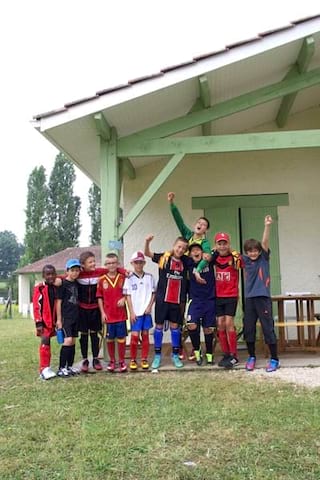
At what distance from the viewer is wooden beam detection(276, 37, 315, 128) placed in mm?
5492

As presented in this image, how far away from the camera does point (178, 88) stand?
18.5 feet

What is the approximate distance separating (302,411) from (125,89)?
3.61 m

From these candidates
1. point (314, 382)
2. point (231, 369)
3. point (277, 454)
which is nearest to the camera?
point (277, 454)

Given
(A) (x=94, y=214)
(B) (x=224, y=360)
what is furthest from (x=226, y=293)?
(A) (x=94, y=214)

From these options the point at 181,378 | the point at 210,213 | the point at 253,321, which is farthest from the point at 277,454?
the point at 210,213

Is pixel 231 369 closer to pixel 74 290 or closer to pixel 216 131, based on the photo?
pixel 74 290

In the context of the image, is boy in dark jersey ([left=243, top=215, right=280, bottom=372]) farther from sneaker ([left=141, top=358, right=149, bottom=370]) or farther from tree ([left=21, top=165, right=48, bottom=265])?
tree ([left=21, top=165, right=48, bottom=265])

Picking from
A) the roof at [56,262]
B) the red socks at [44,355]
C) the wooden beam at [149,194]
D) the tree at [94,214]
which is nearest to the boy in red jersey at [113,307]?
the wooden beam at [149,194]

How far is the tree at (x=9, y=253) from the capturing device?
91.0 metres

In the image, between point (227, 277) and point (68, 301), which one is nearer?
point (68, 301)

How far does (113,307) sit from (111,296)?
119 millimetres

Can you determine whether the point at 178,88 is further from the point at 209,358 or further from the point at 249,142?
the point at 209,358

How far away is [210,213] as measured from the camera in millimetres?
7711

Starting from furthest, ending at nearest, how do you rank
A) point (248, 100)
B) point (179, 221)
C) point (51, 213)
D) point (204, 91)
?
point (51, 213)
point (248, 100)
point (179, 221)
point (204, 91)
